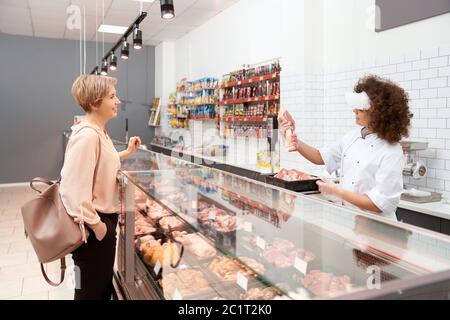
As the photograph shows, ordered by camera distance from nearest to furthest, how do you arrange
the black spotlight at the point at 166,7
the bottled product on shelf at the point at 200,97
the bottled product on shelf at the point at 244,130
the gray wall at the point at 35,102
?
1. the black spotlight at the point at 166,7
2. the bottled product on shelf at the point at 244,130
3. the bottled product on shelf at the point at 200,97
4. the gray wall at the point at 35,102

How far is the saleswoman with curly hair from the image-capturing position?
202 cm

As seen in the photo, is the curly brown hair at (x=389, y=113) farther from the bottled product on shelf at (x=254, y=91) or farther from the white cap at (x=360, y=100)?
the bottled product on shelf at (x=254, y=91)

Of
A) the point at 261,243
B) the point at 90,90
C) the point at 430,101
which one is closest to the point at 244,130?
the point at 430,101

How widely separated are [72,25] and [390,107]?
25.2 ft

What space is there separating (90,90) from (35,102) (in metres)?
8.29

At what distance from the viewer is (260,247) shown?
1766 millimetres

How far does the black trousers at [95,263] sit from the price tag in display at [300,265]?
1.08 metres

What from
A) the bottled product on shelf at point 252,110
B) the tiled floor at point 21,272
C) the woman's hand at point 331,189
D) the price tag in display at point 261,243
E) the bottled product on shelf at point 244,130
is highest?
the bottled product on shelf at point 252,110

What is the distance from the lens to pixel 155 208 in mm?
2576

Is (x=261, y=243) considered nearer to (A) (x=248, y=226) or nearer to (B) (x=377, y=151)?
(A) (x=248, y=226)

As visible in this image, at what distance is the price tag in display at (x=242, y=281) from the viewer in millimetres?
1561

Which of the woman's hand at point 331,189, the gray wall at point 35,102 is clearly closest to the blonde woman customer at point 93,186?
the woman's hand at point 331,189

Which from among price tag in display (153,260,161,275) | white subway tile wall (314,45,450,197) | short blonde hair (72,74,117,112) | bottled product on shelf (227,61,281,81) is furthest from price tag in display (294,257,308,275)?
bottled product on shelf (227,61,281,81)
